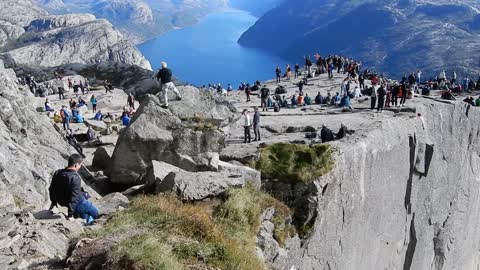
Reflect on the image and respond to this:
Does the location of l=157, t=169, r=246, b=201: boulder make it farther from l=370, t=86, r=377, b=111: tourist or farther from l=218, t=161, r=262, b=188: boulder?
l=370, t=86, r=377, b=111: tourist

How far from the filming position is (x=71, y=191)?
470 inches

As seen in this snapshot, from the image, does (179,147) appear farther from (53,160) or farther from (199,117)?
(53,160)

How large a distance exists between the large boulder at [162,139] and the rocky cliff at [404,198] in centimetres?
500

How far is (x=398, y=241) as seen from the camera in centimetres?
2588

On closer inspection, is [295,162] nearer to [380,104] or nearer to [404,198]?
[404,198]

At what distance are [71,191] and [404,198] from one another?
18.9 meters

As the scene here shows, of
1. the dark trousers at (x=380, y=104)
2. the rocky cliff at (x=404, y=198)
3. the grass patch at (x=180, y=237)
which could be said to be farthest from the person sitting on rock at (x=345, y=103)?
the grass patch at (x=180, y=237)

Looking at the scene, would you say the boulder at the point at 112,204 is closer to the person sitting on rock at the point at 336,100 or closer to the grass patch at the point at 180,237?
the grass patch at the point at 180,237

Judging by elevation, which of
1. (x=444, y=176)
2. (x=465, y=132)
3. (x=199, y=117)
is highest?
(x=199, y=117)

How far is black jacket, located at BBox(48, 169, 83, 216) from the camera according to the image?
11.9 m

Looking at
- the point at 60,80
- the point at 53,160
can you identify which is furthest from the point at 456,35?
the point at 53,160

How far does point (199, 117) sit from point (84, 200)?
8.99 m

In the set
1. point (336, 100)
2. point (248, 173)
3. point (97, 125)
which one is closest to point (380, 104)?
point (336, 100)

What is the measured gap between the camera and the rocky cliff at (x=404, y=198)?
18609 millimetres
